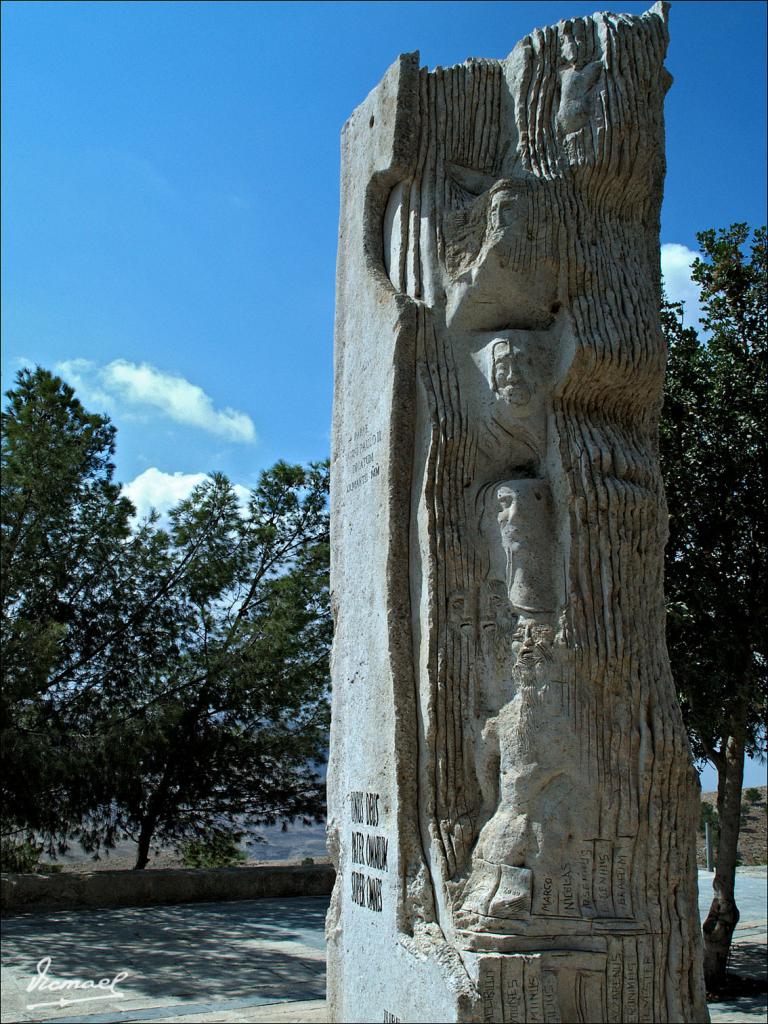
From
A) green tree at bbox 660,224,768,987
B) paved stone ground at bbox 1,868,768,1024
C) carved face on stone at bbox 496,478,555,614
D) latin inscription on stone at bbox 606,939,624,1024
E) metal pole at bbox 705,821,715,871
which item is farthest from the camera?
metal pole at bbox 705,821,715,871

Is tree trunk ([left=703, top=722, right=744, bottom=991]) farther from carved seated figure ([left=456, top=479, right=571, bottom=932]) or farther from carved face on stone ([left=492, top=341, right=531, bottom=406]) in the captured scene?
carved face on stone ([left=492, top=341, right=531, bottom=406])

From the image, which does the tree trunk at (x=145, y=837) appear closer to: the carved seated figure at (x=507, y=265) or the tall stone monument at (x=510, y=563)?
the tall stone monument at (x=510, y=563)

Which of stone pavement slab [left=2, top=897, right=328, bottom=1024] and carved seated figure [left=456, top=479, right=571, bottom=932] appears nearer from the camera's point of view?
carved seated figure [left=456, top=479, right=571, bottom=932]

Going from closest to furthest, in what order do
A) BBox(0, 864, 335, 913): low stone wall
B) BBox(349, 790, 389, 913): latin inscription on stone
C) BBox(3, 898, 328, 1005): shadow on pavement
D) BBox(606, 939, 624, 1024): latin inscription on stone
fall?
1. BBox(606, 939, 624, 1024): latin inscription on stone
2. BBox(349, 790, 389, 913): latin inscription on stone
3. BBox(3, 898, 328, 1005): shadow on pavement
4. BBox(0, 864, 335, 913): low stone wall

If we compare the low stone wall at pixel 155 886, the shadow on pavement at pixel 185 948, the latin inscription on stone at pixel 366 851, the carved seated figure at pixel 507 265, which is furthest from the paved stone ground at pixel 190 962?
the carved seated figure at pixel 507 265

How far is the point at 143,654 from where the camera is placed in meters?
10.3

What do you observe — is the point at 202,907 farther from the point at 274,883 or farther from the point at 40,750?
the point at 40,750

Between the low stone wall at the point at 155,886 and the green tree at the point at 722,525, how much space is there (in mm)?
4042

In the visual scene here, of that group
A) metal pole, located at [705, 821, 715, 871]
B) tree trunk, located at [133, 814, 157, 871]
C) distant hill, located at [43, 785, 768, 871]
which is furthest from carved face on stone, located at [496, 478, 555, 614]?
metal pole, located at [705, 821, 715, 871]

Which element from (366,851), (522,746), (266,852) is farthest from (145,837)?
(522,746)

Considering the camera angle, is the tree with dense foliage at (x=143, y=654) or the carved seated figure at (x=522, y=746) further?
the tree with dense foliage at (x=143, y=654)

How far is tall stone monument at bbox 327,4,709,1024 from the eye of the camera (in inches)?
132

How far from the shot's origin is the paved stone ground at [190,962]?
576 centimetres

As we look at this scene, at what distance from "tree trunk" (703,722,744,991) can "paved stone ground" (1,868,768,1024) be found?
31 cm
